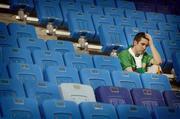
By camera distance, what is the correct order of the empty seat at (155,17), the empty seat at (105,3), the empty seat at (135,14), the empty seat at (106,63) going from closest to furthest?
the empty seat at (106,63) < the empty seat at (135,14) < the empty seat at (155,17) < the empty seat at (105,3)

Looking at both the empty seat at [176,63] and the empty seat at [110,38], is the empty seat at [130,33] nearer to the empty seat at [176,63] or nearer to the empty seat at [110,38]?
the empty seat at [110,38]

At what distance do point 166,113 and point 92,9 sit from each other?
81.0 inches

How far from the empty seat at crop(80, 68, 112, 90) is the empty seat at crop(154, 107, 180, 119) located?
1.54 ft

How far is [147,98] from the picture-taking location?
2.69m

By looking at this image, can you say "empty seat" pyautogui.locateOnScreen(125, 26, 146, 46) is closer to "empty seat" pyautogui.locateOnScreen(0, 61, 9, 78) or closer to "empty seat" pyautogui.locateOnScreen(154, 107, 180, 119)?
"empty seat" pyautogui.locateOnScreen(154, 107, 180, 119)

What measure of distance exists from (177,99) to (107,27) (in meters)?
1.17

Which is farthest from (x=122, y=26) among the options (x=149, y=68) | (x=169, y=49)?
(x=149, y=68)

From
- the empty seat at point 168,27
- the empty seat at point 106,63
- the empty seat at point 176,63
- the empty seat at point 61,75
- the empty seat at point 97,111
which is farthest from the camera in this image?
the empty seat at point 168,27

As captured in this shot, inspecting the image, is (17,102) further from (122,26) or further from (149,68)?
(122,26)

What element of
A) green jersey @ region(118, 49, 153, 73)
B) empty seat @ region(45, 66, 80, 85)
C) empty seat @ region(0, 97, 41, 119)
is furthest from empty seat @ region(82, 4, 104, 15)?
empty seat @ region(0, 97, 41, 119)

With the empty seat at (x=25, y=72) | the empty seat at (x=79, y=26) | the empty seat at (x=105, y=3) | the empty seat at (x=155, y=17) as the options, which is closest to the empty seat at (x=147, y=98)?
the empty seat at (x=25, y=72)

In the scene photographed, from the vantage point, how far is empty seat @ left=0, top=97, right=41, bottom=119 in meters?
2.07

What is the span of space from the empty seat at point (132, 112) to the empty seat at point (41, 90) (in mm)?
342

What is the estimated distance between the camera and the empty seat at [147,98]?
2.66 meters
